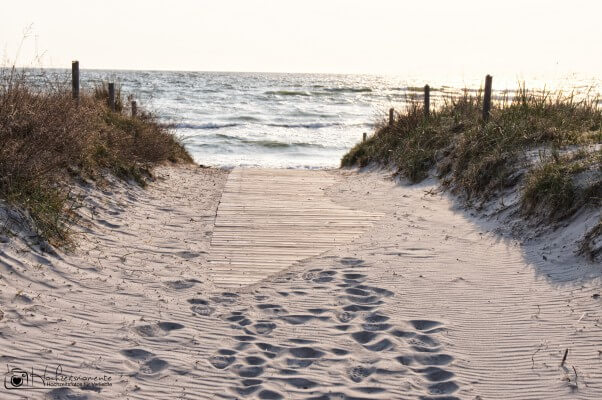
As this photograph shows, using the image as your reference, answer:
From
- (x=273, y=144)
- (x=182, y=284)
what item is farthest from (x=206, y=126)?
(x=182, y=284)

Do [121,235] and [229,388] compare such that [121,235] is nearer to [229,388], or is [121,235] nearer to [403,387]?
[229,388]

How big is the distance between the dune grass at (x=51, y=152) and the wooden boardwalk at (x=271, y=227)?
1.58m

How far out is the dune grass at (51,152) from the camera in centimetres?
616

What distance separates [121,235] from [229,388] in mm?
3694

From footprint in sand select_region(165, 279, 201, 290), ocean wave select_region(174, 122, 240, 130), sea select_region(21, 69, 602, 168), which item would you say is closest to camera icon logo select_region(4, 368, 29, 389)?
footprint in sand select_region(165, 279, 201, 290)

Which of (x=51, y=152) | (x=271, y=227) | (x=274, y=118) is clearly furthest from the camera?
(x=274, y=118)

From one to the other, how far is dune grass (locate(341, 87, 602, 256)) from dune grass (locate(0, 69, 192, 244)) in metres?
4.89

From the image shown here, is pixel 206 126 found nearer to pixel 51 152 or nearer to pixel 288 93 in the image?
pixel 288 93

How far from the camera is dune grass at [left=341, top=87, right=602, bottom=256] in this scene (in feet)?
23.1

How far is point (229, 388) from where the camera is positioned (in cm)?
381

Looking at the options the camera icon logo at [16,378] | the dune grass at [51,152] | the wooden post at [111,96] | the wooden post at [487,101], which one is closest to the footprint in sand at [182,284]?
the dune grass at [51,152]

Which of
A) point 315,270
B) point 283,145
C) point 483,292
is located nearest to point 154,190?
point 315,270

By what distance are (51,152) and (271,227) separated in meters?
2.67

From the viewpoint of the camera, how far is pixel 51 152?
7.22m
